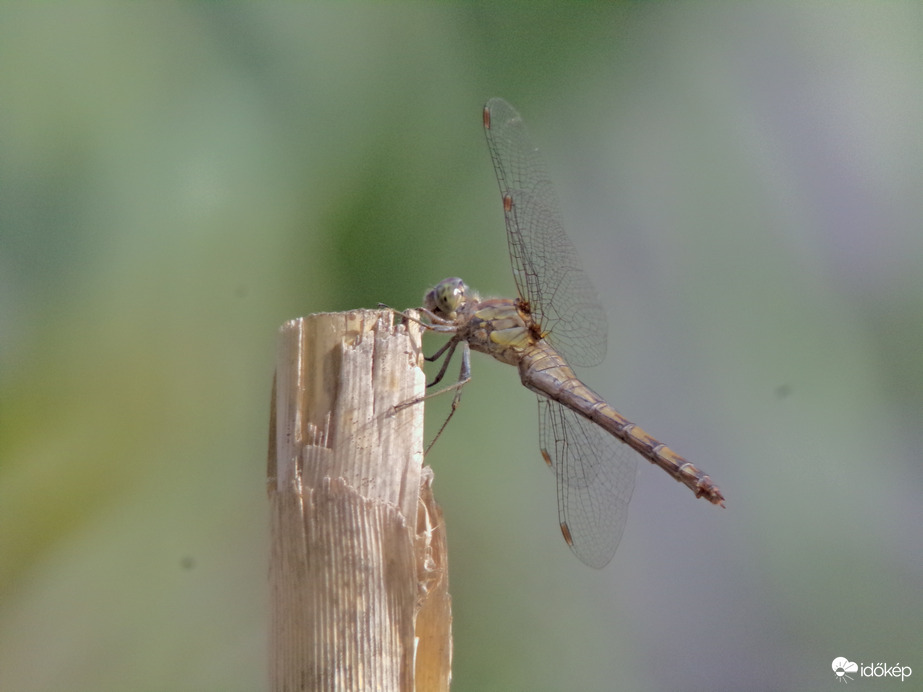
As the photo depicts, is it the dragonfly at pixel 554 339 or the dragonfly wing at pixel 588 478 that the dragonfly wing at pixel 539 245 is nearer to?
the dragonfly at pixel 554 339

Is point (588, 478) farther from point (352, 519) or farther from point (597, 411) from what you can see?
point (352, 519)

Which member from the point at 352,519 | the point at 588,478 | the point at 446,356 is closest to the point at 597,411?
the point at 588,478

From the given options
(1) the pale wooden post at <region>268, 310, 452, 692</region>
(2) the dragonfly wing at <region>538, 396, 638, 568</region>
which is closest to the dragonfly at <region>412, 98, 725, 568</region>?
(2) the dragonfly wing at <region>538, 396, 638, 568</region>

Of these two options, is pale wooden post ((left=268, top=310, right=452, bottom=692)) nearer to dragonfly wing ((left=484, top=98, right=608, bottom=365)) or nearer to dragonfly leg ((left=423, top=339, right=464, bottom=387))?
dragonfly leg ((left=423, top=339, right=464, bottom=387))

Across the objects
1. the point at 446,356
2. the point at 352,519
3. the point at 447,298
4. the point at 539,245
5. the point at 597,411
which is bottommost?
the point at 352,519

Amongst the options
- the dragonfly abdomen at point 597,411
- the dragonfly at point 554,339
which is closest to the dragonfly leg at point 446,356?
the dragonfly at point 554,339

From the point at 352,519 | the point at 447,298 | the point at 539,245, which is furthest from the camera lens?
the point at 539,245

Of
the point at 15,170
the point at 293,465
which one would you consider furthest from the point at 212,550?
the point at 293,465

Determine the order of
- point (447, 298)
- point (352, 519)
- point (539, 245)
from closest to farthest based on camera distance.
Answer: point (352, 519), point (447, 298), point (539, 245)

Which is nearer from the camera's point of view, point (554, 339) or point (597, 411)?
point (597, 411)
